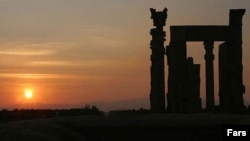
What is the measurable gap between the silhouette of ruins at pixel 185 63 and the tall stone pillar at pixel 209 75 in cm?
17

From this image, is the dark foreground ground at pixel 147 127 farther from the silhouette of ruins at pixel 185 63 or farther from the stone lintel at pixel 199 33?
the stone lintel at pixel 199 33

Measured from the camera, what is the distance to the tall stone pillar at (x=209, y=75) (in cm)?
3281

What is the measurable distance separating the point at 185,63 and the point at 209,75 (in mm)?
2823

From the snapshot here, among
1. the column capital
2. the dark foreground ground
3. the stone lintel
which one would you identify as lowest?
the dark foreground ground

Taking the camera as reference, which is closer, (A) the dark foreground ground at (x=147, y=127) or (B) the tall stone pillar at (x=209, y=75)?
(A) the dark foreground ground at (x=147, y=127)

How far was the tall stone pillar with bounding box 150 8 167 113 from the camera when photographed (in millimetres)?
31141

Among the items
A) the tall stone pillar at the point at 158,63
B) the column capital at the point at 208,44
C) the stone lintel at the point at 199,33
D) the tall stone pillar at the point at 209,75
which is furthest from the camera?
the tall stone pillar at the point at 209,75

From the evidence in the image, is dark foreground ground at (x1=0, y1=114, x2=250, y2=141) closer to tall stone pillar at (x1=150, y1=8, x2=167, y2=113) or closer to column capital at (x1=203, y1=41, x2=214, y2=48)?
tall stone pillar at (x1=150, y1=8, x2=167, y2=113)

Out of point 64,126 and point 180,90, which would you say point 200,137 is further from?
point 180,90

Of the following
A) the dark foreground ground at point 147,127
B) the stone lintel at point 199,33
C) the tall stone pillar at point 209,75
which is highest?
the stone lintel at point 199,33

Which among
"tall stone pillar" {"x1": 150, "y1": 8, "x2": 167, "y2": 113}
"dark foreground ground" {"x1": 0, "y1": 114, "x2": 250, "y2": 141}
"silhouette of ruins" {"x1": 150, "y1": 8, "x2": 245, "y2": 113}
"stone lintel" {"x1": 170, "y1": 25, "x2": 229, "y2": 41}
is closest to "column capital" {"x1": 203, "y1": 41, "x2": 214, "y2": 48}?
"silhouette of ruins" {"x1": 150, "y1": 8, "x2": 245, "y2": 113}
